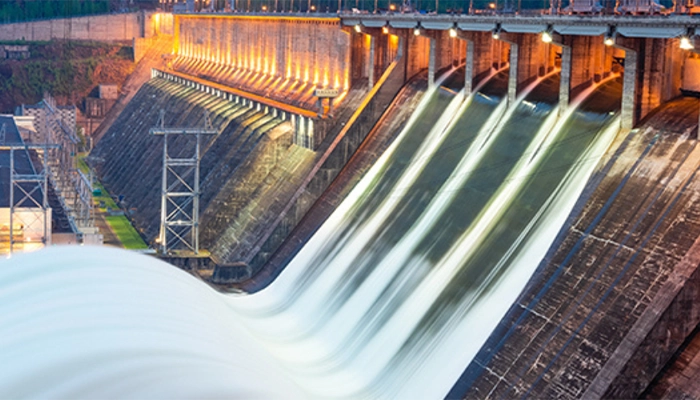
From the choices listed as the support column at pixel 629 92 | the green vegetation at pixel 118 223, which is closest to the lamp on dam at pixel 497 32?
the support column at pixel 629 92

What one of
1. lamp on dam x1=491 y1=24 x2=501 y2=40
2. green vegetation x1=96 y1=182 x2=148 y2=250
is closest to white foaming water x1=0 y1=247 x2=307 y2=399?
lamp on dam x1=491 y1=24 x2=501 y2=40

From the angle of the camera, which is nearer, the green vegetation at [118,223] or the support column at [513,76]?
the support column at [513,76]

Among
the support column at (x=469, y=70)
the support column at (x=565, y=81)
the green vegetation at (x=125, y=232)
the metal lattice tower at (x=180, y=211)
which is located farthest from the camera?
the green vegetation at (x=125, y=232)

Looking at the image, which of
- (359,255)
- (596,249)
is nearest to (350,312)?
(359,255)

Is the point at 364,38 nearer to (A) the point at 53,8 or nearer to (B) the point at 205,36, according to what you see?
(B) the point at 205,36

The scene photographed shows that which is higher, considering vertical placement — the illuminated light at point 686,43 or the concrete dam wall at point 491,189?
the illuminated light at point 686,43

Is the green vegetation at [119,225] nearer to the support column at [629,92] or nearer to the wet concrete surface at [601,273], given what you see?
the support column at [629,92]

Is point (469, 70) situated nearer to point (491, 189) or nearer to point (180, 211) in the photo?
point (491, 189)
